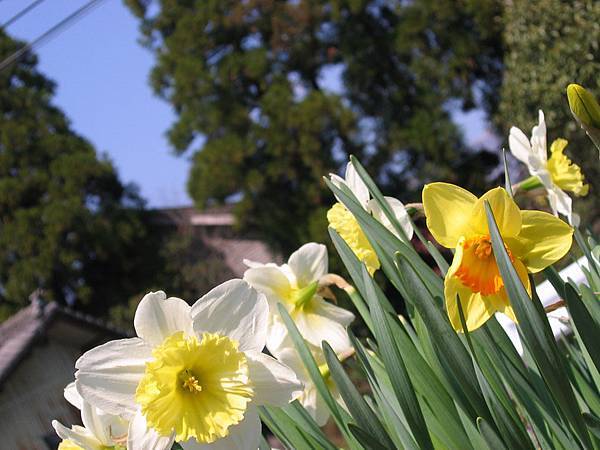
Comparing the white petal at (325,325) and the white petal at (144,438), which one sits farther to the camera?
the white petal at (325,325)

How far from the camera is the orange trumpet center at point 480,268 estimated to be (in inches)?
26.2

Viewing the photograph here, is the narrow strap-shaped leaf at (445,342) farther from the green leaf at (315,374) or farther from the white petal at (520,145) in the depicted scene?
the white petal at (520,145)

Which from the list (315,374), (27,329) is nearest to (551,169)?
(315,374)

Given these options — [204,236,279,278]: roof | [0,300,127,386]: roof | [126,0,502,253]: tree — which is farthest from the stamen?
[204,236,279,278]: roof

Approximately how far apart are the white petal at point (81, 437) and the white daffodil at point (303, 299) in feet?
0.78

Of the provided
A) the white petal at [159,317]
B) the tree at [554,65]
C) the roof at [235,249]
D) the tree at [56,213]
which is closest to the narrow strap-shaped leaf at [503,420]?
the white petal at [159,317]

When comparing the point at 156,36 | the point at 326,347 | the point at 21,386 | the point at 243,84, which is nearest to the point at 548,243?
the point at 326,347

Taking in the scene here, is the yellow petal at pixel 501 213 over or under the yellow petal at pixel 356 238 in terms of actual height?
over

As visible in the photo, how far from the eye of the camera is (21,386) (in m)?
7.19

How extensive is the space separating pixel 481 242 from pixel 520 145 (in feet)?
1.79

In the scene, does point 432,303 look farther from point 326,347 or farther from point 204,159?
point 204,159

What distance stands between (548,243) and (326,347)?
0.23 metres

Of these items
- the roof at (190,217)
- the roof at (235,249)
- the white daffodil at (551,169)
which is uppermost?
the white daffodil at (551,169)

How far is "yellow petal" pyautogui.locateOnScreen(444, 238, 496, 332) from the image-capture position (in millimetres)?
661
